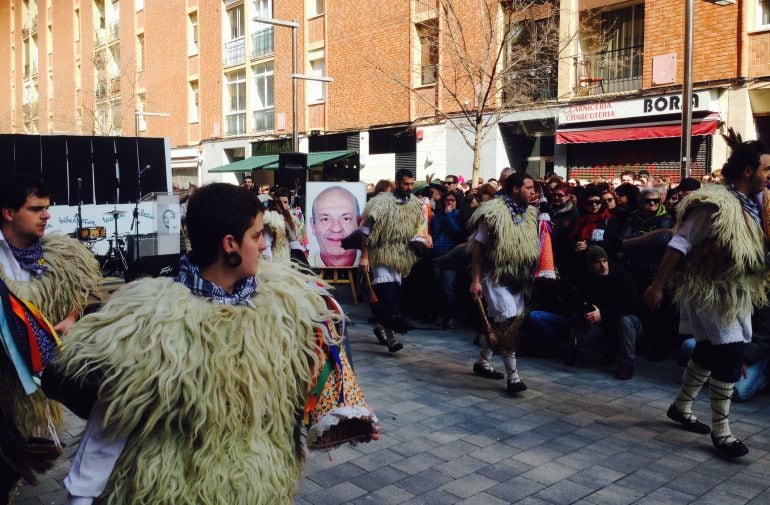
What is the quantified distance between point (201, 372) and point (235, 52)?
1293 inches

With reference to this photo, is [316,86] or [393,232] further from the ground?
[316,86]

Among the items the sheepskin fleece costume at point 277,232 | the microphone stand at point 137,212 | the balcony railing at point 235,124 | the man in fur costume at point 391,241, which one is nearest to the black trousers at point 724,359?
the man in fur costume at point 391,241

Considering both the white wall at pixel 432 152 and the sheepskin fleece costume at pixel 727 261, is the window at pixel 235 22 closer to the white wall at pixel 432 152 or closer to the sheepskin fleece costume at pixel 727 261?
the white wall at pixel 432 152

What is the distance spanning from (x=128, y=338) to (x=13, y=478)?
143cm

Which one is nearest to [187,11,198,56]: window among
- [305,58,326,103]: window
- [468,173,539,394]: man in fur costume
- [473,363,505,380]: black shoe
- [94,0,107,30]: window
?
[305,58,326,103]: window

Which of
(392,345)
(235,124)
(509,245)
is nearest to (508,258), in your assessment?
(509,245)

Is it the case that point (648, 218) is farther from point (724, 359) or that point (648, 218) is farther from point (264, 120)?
point (264, 120)

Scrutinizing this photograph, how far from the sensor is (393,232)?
8.06m

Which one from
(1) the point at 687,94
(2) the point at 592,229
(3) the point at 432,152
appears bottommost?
(2) the point at 592,229

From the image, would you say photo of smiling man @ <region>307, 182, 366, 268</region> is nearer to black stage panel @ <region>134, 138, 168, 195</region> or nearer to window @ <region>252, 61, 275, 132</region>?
black stage panel @ <region>134, 138, 168, 195</region>

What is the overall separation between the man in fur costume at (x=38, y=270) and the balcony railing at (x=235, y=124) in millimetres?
29541

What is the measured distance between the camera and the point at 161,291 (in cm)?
220

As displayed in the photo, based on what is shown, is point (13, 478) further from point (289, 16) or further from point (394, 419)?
point (289, 16)

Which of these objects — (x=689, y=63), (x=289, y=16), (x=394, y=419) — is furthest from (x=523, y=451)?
(x=289, y=16)
